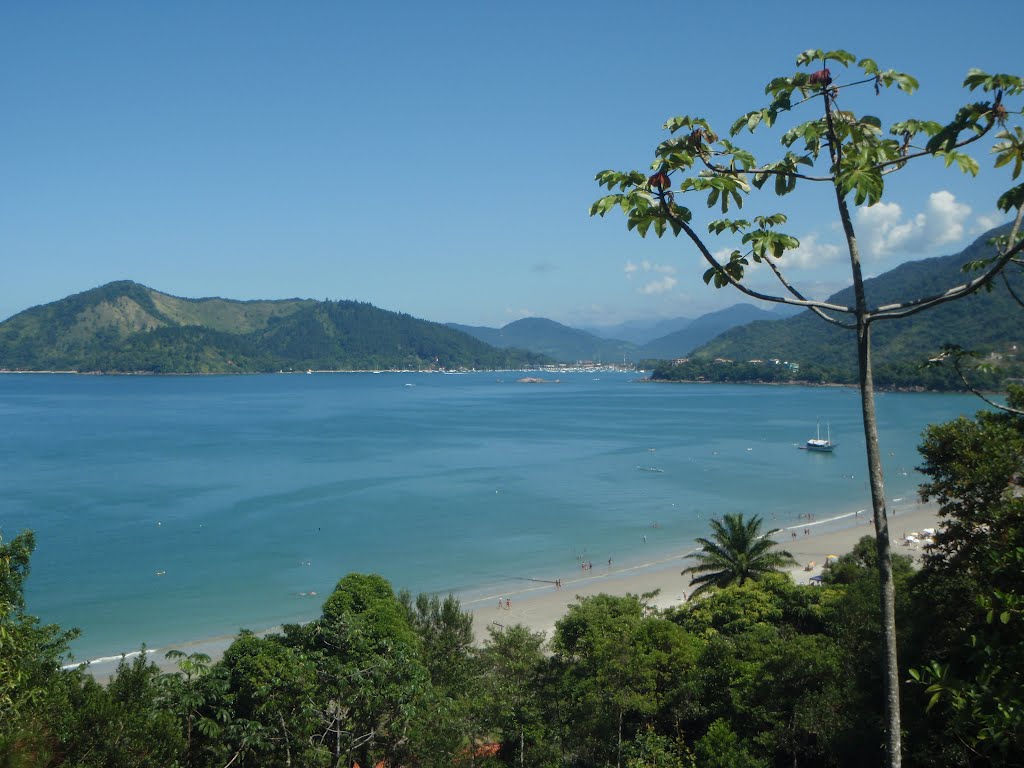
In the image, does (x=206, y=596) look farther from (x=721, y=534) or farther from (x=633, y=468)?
(x=633, y=468)

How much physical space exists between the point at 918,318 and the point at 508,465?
11973 centimetres

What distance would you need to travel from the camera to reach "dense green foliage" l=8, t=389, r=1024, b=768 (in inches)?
259

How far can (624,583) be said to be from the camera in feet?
102

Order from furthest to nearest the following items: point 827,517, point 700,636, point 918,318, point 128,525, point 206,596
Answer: point 918,318 < point 827,517 < point 128,525 < point 206,596 < point 700,636

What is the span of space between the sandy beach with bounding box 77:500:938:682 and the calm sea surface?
123 centimetres

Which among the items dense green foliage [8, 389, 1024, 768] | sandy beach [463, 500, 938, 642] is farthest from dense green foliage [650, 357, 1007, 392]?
dense green foliage [8, 389, 1024, 768]

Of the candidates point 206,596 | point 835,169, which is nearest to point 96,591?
point 206,596

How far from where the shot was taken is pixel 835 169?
3.72m

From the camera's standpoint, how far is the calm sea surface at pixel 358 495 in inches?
1214

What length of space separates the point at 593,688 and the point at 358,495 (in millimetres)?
37060

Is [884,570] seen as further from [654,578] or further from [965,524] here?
[654,578]

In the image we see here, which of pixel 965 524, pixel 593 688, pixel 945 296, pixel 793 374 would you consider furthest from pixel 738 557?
pixel 793 374

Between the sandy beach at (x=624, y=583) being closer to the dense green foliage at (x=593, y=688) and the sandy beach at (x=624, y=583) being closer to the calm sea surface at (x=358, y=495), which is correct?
the calm sea surface at (x=358, y=495)

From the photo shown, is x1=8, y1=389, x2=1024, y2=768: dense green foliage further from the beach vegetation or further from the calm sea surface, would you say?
the calm sea surface
